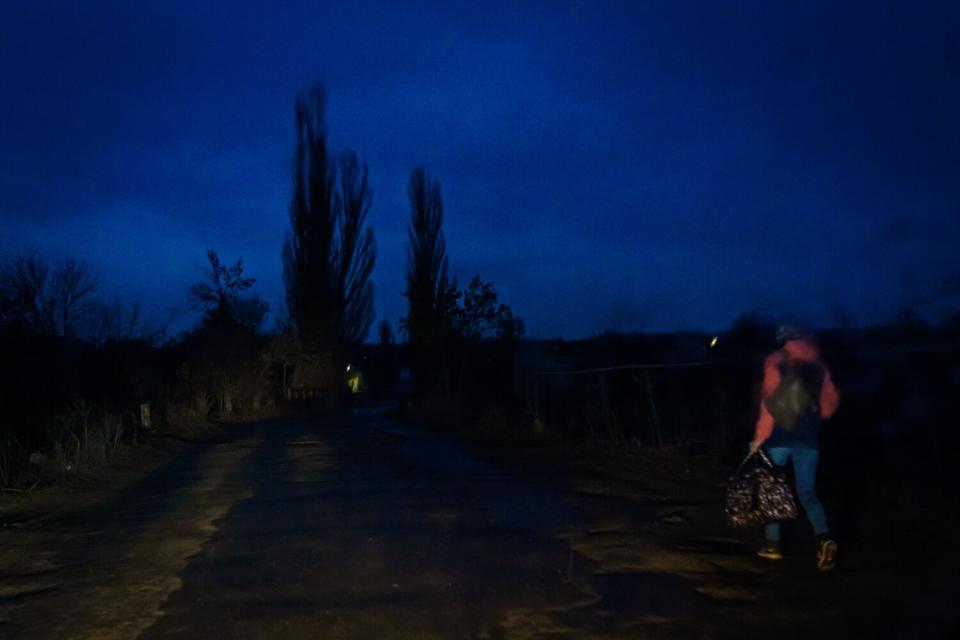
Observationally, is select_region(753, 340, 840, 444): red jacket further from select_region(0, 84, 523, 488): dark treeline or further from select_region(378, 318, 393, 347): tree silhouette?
select_region(378, 318, 393, 347): tree silhouette

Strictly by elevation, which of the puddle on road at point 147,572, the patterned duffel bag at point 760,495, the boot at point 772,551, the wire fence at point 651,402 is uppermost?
the wire fence at point 651,402

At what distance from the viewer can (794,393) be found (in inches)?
290

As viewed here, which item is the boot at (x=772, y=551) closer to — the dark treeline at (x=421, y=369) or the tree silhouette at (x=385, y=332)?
the dark treeline at (x=421, y=369)

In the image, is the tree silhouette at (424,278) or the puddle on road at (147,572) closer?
the puddle on road at (147,572)

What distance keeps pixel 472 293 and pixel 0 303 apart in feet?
52.1

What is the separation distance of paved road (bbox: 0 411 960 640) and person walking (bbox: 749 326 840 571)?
61 cm

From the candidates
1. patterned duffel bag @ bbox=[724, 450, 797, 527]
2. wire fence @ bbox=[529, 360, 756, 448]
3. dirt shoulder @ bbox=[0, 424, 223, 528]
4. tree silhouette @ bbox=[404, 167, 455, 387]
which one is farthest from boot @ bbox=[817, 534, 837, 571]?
tree silhouette @ bbox=[404, 167, 455, 387]

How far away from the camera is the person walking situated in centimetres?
734

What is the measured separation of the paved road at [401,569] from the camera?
6129mm

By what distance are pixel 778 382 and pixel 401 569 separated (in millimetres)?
3487

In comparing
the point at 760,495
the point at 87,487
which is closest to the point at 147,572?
the point at 760,495

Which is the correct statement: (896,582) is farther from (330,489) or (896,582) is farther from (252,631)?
(330,489)

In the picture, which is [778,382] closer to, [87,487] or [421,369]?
[87,487]

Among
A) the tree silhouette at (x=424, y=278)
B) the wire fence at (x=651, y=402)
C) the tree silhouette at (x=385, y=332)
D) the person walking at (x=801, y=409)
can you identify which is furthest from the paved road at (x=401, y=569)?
the tree silhouette at (x=385, y=332)
